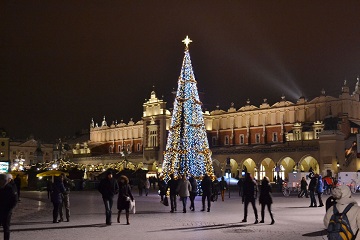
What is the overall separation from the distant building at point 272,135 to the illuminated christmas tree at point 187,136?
20494mm

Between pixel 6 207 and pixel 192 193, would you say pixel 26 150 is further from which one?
pixel 6 207

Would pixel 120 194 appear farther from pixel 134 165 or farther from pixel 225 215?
pixel 134 165

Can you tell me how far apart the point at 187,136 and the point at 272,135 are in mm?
41192

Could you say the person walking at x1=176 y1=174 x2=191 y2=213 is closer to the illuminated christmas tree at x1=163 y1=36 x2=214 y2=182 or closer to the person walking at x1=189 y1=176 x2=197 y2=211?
the person walking at x1=189 y1=176 x2=197 y2=211

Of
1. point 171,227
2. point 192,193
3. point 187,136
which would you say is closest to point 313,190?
point 192,193

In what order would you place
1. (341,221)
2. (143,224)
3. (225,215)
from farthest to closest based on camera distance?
A: (225,215) → (143,224) → (341,221)

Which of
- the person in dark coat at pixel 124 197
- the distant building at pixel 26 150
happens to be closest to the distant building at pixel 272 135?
the distant building at pixel 26 150

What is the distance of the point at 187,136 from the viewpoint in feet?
111

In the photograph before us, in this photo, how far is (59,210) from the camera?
1636cm

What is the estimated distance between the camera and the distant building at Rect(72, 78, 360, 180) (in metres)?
55.7

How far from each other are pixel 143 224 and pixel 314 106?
183 ft

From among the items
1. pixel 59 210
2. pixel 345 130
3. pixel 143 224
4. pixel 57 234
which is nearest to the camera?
pixel 57 234

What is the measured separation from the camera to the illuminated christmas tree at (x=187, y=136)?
33.4 m

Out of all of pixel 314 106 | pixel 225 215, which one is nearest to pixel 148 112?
pixel 314 106
